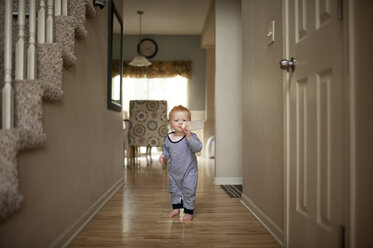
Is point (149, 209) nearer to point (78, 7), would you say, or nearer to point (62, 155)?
point (62, 155)

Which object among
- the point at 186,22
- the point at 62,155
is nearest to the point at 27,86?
the point at 62,155

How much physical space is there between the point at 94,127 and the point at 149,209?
0.78 meters

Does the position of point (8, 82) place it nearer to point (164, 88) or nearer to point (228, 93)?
point (228, 93)

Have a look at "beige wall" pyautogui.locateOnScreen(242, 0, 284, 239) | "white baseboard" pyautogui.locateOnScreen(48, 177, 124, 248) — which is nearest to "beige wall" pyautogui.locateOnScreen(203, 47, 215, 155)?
"beige wall" pyautogui.locateOnScreen(242, 0, 284, 239)

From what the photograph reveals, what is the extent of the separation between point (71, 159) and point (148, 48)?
5779mm

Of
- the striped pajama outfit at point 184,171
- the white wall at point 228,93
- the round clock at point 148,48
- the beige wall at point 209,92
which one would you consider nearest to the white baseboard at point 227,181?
the white wall at point 228,93

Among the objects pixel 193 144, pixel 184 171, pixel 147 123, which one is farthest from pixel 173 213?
pixel 147 123

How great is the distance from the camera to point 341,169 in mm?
1033

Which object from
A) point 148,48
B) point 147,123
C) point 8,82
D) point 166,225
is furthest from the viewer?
point 148,48

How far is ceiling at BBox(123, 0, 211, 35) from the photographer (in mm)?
5378

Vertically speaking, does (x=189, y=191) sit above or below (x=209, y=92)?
below

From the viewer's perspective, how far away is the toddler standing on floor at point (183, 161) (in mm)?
2148

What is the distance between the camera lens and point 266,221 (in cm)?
192

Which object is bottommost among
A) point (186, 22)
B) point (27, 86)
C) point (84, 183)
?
point (84, 183)
